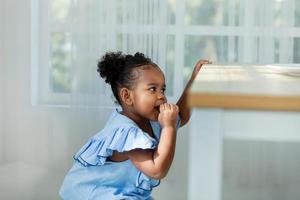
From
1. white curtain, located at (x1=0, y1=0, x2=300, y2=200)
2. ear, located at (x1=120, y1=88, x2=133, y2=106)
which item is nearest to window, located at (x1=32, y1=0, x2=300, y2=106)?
white curtain, located at (x1=0, y1=0, x2=300, y2=200)

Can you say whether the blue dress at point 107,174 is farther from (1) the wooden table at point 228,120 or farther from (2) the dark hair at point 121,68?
(1) the wooden table at point 228,120

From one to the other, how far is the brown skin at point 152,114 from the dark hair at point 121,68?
20 mm

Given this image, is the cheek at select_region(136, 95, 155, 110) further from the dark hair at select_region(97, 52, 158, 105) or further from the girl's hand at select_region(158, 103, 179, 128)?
the girl's hand at select_region(158, 103, 179, 128)

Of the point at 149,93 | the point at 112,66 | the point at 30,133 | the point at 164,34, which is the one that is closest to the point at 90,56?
the point at 164,34

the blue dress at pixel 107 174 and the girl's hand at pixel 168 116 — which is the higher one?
→ the girl's hand at pixel 168 116

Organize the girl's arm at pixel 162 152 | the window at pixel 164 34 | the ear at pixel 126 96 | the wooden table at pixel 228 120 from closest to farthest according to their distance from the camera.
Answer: the wooden table at pixel 228 120
the girl's arm at pixel 162 152
the ear at pixel 126 96
the window at pixel 164 34

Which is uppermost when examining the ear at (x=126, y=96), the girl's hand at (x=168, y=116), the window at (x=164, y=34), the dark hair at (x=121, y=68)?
the window at (x=164, y=34)

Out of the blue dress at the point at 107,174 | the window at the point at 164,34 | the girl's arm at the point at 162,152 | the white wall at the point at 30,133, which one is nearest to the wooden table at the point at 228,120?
the girl's arm at the point at 162,152

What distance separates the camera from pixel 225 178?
2113mm

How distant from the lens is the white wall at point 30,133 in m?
2.15

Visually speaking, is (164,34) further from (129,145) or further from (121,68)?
(129,145)

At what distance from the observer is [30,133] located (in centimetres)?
221

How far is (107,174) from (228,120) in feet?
2.60

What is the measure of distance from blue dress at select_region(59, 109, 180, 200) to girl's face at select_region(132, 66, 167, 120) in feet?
0.16
